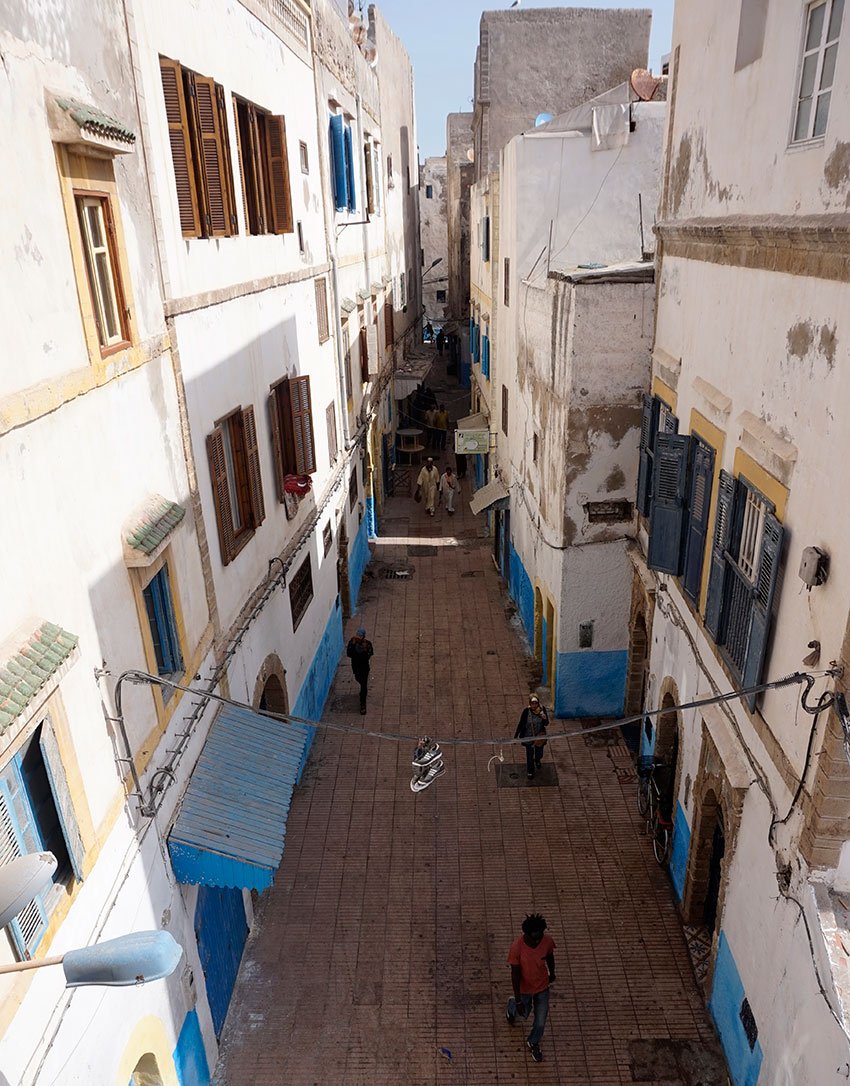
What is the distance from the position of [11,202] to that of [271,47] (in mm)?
6763

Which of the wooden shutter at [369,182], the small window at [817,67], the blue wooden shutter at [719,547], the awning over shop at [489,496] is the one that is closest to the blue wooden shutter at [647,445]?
the blue wooden shutter at [719,547]

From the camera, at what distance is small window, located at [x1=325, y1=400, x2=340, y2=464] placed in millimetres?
13102

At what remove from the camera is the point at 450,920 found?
8711mm

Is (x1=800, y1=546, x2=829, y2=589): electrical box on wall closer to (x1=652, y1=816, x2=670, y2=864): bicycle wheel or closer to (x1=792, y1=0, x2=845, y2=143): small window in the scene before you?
(x1=792, y1=0, x2=845, y2=143): small window

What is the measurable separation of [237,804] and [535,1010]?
3371mm

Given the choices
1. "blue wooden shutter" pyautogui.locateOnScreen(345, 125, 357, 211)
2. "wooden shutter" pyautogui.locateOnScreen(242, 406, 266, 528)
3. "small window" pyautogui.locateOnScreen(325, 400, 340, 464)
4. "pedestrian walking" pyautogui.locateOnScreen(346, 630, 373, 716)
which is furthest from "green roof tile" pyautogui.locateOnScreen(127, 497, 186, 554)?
"blue wooden shutter" pyautogui.locateOnScreen(345, 125, 357, 211)

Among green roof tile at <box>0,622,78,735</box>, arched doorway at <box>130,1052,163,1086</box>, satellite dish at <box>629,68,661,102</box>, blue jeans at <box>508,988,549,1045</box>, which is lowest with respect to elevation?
blue jeans at <box>508,988,549,1045</box>

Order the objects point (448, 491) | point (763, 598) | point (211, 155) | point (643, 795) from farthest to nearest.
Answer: point (448, 491) < point (643, 795) < point (211, 155) < point (763, 598)

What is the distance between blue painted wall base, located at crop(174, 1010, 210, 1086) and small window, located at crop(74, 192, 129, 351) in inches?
216

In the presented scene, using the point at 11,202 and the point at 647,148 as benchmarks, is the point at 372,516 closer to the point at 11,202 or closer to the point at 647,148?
the point at 647,148

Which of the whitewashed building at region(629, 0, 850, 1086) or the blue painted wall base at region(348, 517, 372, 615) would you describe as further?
the blue painted wall base at region(348, 517, 372, 615)

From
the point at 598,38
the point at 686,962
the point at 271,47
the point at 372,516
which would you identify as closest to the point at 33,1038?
the point at 686,962

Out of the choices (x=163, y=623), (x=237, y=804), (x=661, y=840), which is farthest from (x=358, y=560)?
(x=163, y=623)

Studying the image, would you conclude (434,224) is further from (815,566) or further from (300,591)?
(815,566)
